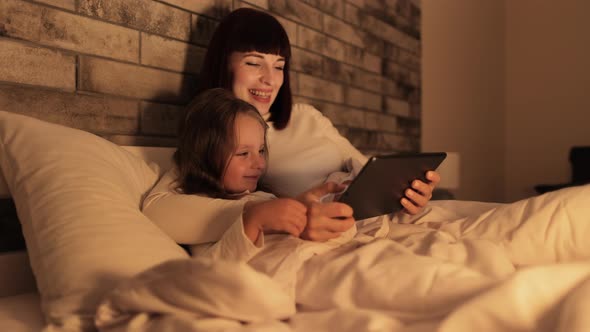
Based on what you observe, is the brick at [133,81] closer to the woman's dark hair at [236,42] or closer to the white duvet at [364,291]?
the woman's dark hair at [236,42]

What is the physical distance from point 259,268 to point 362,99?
1.85 metres

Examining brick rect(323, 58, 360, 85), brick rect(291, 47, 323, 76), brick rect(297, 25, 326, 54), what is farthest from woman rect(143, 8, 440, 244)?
brick rect(323, 58, 360, 85)

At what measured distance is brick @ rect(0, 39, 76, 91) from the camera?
1247mm

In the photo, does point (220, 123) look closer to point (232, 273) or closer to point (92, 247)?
point (92, 247)

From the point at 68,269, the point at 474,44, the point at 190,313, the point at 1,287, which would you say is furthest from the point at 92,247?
the point at 474,44

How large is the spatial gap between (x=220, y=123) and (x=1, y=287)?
58 cm

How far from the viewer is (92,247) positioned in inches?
34.9

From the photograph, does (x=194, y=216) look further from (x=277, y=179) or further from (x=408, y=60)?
(x=408, y=60)

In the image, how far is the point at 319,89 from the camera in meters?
2.35

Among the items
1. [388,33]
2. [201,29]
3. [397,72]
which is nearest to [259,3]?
[201,29]

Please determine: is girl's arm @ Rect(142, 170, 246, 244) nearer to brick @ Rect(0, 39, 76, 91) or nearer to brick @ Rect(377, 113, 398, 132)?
brick @ Rect(0, 39, 76, 91)

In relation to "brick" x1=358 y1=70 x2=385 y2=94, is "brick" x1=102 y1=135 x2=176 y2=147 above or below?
below

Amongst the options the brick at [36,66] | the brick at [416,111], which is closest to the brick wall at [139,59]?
the brick at [36,66]

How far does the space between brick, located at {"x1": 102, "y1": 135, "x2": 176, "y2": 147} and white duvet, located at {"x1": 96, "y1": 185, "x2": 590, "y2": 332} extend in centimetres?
71
